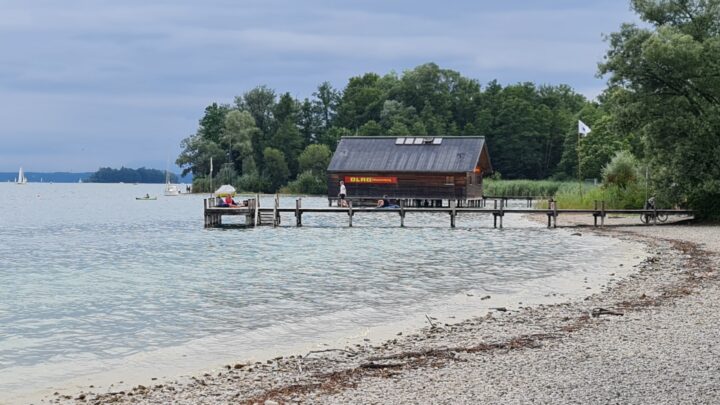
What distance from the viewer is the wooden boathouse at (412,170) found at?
200 feet

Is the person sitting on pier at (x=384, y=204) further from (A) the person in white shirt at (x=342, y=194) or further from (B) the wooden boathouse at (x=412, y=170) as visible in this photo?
(A) the person in white shirt at (x=342, y=194)

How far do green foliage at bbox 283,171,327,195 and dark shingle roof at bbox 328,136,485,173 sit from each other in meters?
38.2

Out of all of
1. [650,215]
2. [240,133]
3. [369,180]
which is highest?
[240,133]

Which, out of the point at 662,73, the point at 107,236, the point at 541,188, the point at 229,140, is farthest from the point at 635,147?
the point at 229,140

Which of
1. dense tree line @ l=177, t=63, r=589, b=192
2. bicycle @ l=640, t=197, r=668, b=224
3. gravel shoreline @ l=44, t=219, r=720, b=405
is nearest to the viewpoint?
gravel shoreline @ l=44, t=219, r=720, b=405

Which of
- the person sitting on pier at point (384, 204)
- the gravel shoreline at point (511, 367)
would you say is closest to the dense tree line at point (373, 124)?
the person sitting on pier at point (384, 204)

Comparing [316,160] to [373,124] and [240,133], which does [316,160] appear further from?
[240,133]

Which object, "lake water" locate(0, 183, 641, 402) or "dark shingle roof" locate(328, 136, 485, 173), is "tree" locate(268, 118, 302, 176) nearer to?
"dark shingle roof" locate(328, 136, 485, 173)

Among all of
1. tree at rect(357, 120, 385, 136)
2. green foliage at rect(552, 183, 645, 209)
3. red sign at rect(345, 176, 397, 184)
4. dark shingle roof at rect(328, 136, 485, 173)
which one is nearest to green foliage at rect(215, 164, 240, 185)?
tree at rect(357, 120, 385, 136)

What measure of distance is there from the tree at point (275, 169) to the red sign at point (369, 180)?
46977mm

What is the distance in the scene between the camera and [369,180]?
6259 cm

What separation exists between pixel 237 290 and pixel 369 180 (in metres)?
43.1

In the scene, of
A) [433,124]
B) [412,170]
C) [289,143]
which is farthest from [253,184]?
[412,170]

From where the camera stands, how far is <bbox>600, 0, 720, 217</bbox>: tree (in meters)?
33.0
